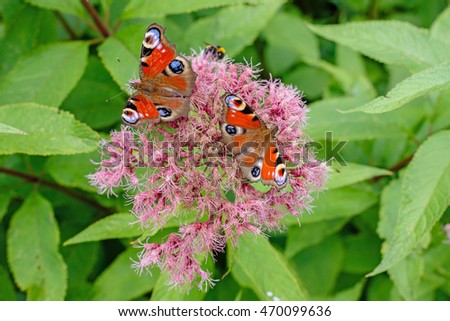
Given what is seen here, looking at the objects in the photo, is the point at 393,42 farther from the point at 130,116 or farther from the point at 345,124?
the point at 130,116

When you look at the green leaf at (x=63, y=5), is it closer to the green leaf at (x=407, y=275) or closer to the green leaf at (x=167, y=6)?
the green leaf at (x=167, y=6)

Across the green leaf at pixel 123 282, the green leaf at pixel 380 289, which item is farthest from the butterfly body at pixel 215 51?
the green leaf at pixel 380 289

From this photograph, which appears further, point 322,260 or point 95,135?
point 322,260

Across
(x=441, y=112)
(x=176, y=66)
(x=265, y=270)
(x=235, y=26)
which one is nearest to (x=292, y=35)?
Answer: (x=235, y=26)

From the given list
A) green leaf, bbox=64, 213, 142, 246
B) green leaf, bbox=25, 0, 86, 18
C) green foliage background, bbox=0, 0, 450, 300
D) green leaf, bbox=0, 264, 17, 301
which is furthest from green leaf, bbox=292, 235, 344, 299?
green leaf, bbox=25, 0, 86, 18

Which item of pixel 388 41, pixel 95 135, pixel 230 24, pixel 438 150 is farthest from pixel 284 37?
pixel 95 135

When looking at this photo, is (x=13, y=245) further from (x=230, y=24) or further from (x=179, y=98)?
(x=230, y=24)
